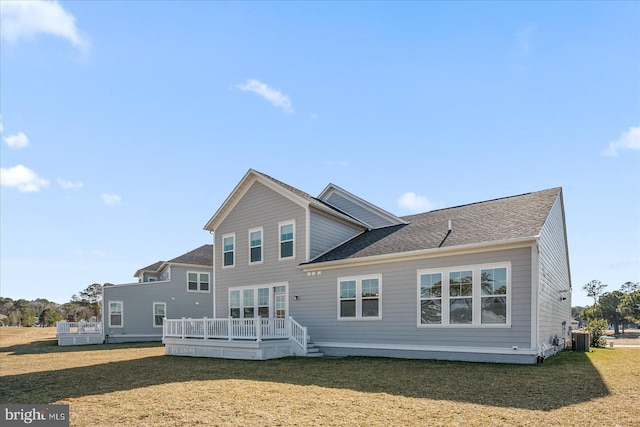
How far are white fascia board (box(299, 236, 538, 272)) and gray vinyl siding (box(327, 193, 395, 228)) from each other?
4799 mm

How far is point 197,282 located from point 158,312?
128 inches

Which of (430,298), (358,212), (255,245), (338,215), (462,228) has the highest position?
(358,212)

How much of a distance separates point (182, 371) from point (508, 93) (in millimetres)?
12862

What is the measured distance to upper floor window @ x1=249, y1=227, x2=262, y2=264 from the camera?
1877 cm

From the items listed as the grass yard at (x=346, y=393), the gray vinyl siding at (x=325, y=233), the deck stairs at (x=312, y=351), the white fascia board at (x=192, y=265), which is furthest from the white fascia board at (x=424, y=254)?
the white fascia board at (x=192, y=265)

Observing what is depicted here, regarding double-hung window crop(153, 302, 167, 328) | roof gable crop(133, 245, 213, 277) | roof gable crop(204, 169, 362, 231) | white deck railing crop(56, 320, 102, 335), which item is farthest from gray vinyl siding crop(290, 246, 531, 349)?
white deck railing crop(56, 320, 102, 335)

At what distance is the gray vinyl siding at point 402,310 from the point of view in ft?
39.1

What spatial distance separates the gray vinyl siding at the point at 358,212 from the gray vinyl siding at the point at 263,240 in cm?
392

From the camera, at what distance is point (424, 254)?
13.7 metres

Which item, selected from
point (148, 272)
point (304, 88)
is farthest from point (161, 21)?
point (148, 272)

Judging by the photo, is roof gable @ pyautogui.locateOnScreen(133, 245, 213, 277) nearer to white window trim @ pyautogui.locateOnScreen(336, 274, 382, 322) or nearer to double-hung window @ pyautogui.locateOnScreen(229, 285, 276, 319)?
double-hung window @ pyautogui.locateOnScreen(229, 285, 276, 319)

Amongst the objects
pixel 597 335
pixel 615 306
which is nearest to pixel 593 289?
pixel 615 306

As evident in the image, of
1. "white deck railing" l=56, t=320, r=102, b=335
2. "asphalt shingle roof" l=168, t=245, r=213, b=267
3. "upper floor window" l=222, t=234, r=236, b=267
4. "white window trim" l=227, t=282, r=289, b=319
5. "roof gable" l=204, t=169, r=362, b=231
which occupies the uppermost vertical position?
"roof gable" l=204, t=169, r=362, b=231

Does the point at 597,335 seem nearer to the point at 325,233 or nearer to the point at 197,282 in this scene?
the point at 325,233
